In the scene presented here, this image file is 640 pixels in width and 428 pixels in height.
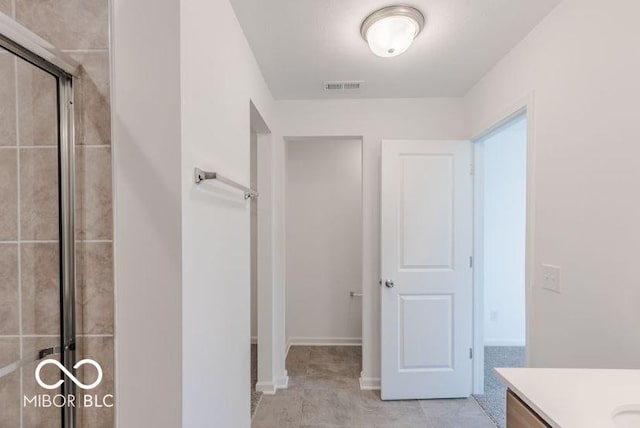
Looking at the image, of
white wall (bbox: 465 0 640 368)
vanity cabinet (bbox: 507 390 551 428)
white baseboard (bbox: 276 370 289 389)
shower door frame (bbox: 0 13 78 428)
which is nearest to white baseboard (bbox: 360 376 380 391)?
white baseboard (bbox: 276 370 289 389)

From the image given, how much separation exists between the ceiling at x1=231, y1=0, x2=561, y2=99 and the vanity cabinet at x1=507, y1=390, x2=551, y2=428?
165 centimetres

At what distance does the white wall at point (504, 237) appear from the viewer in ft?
11.5

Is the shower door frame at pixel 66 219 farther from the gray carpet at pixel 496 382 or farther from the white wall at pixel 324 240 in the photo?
the white wall at pixel 324 240

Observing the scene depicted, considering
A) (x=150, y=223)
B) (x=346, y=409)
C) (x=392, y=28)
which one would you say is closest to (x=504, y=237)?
(x=346, y=409)

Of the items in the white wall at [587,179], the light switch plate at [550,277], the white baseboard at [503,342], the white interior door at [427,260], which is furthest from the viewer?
the white baseboard at [503,342]

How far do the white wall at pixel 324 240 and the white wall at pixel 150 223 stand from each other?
103 inches

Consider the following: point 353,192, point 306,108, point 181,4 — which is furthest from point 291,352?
point 181,4

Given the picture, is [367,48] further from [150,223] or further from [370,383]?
[370,383]

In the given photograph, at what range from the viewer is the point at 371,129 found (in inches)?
104

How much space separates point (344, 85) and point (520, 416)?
2.21 meters

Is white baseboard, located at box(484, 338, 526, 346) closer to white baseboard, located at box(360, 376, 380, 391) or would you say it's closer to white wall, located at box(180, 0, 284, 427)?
white baseboard, located at box(360, 376, 380, 391)

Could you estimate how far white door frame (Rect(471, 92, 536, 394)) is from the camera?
5.49 ft

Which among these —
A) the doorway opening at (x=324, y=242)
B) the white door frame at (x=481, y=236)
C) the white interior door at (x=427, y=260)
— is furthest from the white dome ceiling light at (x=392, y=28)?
the doorway opening at (x=324, y=242)

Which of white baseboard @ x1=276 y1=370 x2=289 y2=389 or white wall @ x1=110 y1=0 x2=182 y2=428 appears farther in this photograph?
white baseboard @ x1=276 y1=370 x2=289 y2=389
